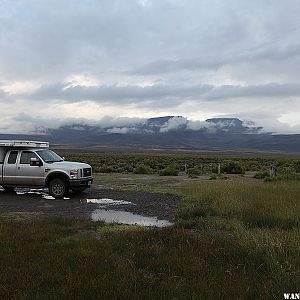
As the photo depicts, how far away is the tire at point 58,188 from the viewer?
16656 millimetres


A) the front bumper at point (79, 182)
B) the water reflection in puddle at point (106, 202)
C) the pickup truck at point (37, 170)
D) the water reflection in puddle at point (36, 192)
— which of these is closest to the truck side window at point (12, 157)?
the pickup truck at point (37, 170)

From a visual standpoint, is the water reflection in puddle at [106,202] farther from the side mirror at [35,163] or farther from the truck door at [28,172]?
the side mirror at [35,163]

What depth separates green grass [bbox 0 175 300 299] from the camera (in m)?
5.50

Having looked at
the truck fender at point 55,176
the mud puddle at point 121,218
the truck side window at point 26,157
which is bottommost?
the mud puddle at point 121,218

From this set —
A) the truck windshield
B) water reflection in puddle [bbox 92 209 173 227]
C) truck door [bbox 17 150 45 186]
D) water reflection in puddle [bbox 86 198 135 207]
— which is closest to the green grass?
water reflection in puddle [bbox 92 209 173 227]

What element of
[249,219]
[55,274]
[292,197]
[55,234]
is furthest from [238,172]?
[55,274]

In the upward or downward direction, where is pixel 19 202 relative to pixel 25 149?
downward

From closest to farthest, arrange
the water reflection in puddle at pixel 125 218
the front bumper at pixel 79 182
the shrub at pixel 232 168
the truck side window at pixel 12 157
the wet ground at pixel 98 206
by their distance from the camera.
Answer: the water reflection in puddle at pixel 125 218 → the wet ground at pixel 98 206 → the front bumper at pixel 79 182 → the truck side window at pixel 12 157 → the shrub at pixel 232 168

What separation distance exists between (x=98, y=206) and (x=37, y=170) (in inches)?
149

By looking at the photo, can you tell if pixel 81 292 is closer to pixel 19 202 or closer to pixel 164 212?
pixel 164 212

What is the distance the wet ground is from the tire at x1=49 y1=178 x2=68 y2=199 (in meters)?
0.25

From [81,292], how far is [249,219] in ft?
20.9

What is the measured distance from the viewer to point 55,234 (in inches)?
353

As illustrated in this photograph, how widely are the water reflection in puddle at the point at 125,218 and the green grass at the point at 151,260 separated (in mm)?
853
